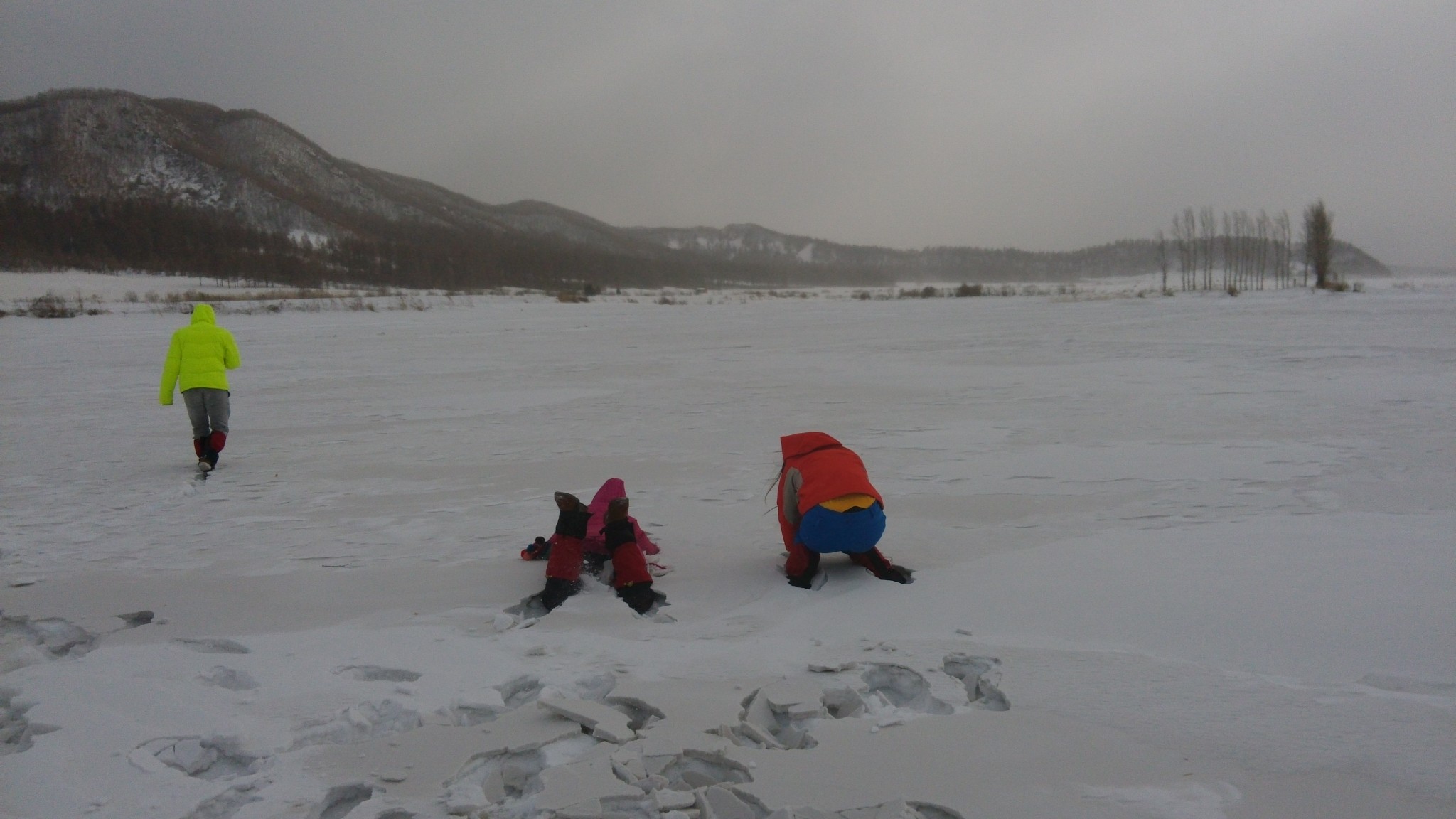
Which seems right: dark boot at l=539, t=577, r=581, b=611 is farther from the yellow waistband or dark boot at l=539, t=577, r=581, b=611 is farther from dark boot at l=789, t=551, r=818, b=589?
the yellow waistband

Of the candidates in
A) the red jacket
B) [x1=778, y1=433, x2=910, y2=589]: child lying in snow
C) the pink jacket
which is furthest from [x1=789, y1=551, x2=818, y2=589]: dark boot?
the pink jacket

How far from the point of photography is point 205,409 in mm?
7473

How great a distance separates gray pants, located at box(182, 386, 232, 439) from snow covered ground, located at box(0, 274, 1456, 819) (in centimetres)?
40

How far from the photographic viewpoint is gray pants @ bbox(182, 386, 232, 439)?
740 centimetres

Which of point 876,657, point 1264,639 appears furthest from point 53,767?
point 1264,639

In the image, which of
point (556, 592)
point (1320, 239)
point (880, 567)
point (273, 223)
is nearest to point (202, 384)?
point (556, 592)

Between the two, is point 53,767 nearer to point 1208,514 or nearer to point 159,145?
point 1208,514

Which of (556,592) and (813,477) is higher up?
(813,477)

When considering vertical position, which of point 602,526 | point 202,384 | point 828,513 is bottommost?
point 602,526

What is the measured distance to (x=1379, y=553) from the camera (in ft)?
13.3

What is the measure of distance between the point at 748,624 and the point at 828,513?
27.8 inches

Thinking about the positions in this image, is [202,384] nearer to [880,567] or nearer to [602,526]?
[602,526]

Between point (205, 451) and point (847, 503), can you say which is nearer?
point (847, 503)

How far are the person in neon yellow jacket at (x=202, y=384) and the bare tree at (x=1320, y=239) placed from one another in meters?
49.6
